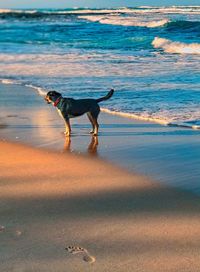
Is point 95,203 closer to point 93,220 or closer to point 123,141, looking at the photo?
point 93,220

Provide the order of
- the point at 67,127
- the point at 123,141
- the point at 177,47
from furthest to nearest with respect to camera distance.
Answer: the point at 177,47, the point at 67,127, the point at 123,141

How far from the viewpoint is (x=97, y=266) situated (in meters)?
3.20

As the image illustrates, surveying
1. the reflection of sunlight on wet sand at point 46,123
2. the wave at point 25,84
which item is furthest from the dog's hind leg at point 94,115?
the wave at point 25,84

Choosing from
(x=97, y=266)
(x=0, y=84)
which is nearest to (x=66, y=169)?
(x=97, y=266)

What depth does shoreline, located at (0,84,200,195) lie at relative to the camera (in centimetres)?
529

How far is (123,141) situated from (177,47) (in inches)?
656

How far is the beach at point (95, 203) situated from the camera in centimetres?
333

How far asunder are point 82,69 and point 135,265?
11.0m

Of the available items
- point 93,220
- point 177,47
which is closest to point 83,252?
point 93,220

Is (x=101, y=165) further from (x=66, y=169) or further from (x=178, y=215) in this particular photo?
(x=178, y=215)

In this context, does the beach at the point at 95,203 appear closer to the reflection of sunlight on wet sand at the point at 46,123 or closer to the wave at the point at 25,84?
the reflection of sunlight on wet sand at the point at 46,123

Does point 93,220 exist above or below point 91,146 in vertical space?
above

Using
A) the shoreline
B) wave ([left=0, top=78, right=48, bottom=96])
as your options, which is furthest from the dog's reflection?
wave ([left=0, top=78, right=48, bottom=96])

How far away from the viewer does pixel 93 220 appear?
155 inches
